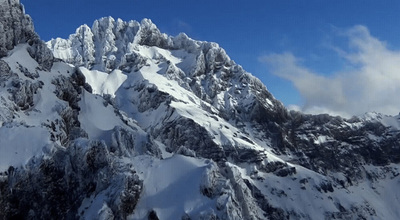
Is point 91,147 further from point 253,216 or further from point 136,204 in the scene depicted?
point 253,216

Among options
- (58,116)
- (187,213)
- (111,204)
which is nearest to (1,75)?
(58,116)

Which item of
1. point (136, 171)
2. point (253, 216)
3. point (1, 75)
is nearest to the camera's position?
point (136, 171)

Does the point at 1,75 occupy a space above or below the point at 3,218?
above

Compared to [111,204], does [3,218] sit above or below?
below

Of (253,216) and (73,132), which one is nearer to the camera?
(253,216)

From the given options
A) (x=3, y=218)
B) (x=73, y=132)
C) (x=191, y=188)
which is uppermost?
(x=73, y=132)

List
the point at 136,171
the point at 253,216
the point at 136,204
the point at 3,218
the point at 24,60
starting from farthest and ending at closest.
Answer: the point at 24,60
the point at 253,216
the point at 136,171
the point at 136,204
the point at 3,218

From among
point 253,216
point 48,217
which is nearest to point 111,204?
point 48,217

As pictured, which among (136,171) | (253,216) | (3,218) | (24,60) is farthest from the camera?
(24,60)

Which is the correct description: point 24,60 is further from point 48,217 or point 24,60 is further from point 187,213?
point 187,213
